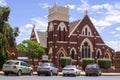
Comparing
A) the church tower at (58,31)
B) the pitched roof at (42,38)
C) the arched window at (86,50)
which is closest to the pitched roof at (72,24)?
the church tower at (58,31)

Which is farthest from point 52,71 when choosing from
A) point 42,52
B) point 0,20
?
point 42,52

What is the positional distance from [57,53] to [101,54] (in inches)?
446

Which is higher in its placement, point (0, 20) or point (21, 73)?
point (0, 20)

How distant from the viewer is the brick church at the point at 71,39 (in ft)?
222

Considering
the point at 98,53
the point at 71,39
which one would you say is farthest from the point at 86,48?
the point at 71,39

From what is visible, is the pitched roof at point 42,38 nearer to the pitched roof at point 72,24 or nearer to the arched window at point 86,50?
the pitched roof at point 72,24

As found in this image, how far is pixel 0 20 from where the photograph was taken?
148ft

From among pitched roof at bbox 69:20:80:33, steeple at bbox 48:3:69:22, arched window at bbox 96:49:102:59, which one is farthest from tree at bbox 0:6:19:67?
arched window at bbox 96:49:102:59

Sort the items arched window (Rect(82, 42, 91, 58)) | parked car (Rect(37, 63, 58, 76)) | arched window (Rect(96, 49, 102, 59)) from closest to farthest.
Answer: parked car (Rect(37, 63, 58, 76))
arched window (Rect(82, 42, 91, 58))
arched window (Rect(96, 49, 102, 59))

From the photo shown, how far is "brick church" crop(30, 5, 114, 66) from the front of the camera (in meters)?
67.7

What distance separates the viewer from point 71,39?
69562mm

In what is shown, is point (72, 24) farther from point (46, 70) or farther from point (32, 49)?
point (46, 70)

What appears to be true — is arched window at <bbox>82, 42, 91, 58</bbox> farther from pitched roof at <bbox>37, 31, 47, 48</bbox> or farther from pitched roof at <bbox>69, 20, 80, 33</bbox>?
pitched roof at <bbox>37, 31, 47, 48</bbox>

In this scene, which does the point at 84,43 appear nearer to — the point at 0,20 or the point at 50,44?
the point at 50,44
